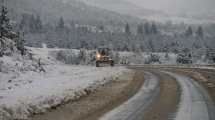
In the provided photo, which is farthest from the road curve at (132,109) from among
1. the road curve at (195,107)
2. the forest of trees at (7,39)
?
the forest of trees at (7,39)

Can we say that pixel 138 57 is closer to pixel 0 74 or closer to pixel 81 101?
pixel 0 74

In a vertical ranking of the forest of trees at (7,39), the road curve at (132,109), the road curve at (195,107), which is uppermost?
the forest of trees at (7,39)

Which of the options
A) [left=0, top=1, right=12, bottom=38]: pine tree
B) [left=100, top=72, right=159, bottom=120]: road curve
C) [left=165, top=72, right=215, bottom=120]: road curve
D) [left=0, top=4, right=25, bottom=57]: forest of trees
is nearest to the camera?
[left=100, top=72, right=159, bottom=120]: road curve

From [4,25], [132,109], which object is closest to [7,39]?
[4,25]

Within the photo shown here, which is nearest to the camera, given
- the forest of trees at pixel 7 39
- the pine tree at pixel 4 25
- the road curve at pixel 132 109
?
the road curve at pixel 132 109

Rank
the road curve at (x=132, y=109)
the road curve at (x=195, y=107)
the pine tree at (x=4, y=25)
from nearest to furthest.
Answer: the road curve at (x=132, y=109)
the road curve at (x=195, y=107)
the pine tree at (x=4, y=25)

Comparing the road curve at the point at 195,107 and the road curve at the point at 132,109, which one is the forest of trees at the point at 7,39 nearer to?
the road curve at the point at 132,109

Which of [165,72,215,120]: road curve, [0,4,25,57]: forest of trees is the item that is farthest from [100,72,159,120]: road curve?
[0,4,25,57]: forest of trees

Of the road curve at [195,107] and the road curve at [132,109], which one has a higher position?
the road curve at [195,107]

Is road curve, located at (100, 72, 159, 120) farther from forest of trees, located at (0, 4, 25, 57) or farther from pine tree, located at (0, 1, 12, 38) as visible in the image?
pine tree, located at (0, 1, 12, 38)

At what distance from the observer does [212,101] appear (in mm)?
16812

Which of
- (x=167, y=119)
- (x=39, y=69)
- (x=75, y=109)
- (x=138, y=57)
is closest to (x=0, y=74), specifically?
(x=39, y=69)

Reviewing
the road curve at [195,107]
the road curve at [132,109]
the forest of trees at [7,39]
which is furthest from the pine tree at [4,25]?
the road curve at [195,107]

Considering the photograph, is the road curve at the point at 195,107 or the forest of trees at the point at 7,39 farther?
the forest of trees at the point at 7,39
